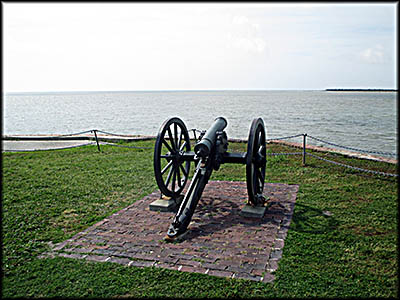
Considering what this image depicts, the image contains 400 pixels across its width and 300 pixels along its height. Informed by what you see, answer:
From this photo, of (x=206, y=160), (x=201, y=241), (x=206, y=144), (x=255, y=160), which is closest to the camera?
(x=201, y=241)

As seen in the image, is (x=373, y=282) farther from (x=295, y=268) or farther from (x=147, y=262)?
(x=147, y=262)

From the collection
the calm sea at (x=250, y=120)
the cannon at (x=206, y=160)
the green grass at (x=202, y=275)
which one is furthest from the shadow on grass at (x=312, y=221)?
the calm sea at (x=250, y=120)

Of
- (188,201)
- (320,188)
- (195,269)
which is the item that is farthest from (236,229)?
(320,188)

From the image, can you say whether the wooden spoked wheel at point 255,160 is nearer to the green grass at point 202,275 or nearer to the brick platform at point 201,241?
the brick platform at point 201,241

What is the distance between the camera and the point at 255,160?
692 cm

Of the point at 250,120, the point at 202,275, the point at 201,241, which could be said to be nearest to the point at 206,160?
the point at 201,241

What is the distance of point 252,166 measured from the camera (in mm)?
6809

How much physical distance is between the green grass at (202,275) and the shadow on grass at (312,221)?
0.06 feet

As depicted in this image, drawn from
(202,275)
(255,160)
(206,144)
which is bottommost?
(202,275)

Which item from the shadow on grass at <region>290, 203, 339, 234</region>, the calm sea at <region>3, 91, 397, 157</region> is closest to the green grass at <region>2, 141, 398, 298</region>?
the shadow on grass at <region>290, 203, 339, 234</region>

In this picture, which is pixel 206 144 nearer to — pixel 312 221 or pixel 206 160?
pixel 206 160

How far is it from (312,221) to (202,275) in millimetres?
2665

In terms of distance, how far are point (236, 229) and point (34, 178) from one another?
656 centimetres

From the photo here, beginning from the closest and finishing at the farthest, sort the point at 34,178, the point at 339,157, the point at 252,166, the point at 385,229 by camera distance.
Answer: the point at 385,229 → the point at 252,166 → the point at 34,178 → the point at 339,157
